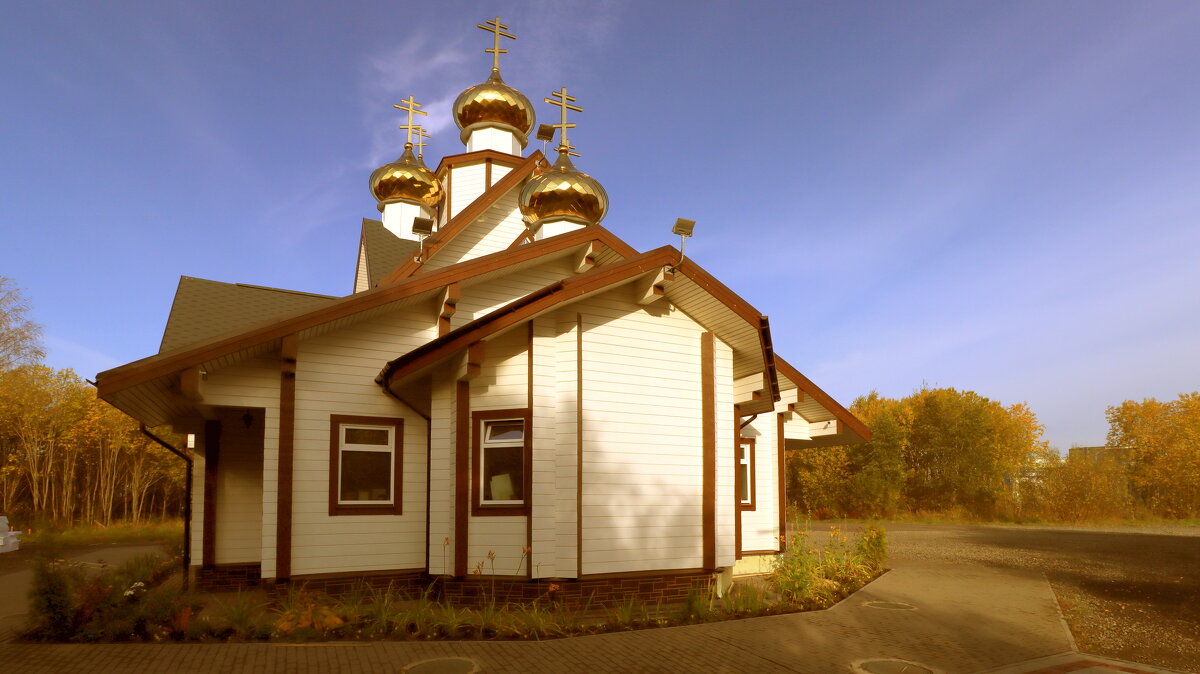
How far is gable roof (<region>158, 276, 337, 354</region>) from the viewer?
1219cm

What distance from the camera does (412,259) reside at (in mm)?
13969

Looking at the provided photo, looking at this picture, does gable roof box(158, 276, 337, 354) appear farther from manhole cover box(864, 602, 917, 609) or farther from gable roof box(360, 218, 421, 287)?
manhole cover box(864, 602, 917, 609)

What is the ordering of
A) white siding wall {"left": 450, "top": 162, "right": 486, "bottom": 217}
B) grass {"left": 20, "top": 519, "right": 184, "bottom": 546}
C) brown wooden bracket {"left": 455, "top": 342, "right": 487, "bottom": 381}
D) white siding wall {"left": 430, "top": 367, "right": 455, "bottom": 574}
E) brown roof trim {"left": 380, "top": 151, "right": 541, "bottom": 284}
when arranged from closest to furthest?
brown wooden bracket {"left": 455, "top": 342, "right": 487, "bottom": 381}, white siding wall {"left": 430, "top": 367, "right": 455, "bottom": 574}, brown roof trim {"left": 380, "top": 151, "right": 541, "bottom": 284}, white siding wall {"left": 450, "top": 162, "right": 486, "bottom": 217}, grass {"left": 20, "top": 519, "right": 184, "bottom": 546}

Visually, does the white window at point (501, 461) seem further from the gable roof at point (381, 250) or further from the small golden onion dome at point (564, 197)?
the gable roof at point (381, 250)

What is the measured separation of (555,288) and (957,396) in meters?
35.0

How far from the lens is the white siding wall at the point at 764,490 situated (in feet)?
48.6

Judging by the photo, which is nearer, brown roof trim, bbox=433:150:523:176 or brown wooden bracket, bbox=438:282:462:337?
brown wooden bracket, bbox=438:282:462:337

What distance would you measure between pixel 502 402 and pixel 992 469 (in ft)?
105

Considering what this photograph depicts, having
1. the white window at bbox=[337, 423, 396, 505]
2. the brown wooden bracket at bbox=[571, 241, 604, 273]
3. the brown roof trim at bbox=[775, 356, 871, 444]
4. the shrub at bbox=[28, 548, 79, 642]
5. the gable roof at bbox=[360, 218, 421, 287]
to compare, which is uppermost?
the gable roof at bbox=[360, 218, 421, 287]

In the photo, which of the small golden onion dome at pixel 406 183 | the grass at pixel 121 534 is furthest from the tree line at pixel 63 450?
the small golden onion dome at pixel 406 183

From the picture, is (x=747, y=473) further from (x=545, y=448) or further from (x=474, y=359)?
(x=474, y=359)

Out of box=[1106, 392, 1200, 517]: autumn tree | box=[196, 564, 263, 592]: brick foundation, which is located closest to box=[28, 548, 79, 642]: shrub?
box=[196, 564, 263, 592]: brick foundation

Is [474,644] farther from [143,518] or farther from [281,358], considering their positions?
[143,518]

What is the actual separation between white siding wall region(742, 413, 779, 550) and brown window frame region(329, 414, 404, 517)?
6.75 metres
